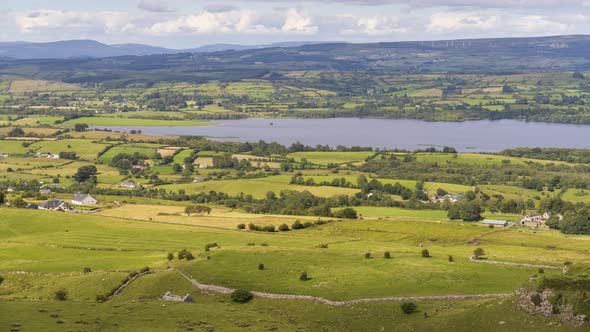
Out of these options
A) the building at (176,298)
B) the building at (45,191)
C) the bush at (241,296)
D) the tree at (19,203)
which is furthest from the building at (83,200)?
the bush at (241,296)

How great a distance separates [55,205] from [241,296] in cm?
6007

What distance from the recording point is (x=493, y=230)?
84.4 meters

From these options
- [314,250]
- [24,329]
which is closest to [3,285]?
[24,329]

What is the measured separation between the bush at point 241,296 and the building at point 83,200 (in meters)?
61.9

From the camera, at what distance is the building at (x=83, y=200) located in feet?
344

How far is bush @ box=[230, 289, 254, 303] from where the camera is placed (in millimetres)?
47062

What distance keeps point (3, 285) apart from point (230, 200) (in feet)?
202

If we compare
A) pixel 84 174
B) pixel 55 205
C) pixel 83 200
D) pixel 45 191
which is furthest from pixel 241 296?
pixel 84 174

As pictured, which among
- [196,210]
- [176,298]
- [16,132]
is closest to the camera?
[176,298]

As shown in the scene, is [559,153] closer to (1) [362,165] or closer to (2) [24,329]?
(1) [362,165]

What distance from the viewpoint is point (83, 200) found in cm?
10581

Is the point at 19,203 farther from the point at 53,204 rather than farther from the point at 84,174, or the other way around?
the point at 84,174

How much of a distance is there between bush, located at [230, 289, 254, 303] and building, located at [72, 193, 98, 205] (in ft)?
203

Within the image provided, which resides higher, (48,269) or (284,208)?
(48,269)
